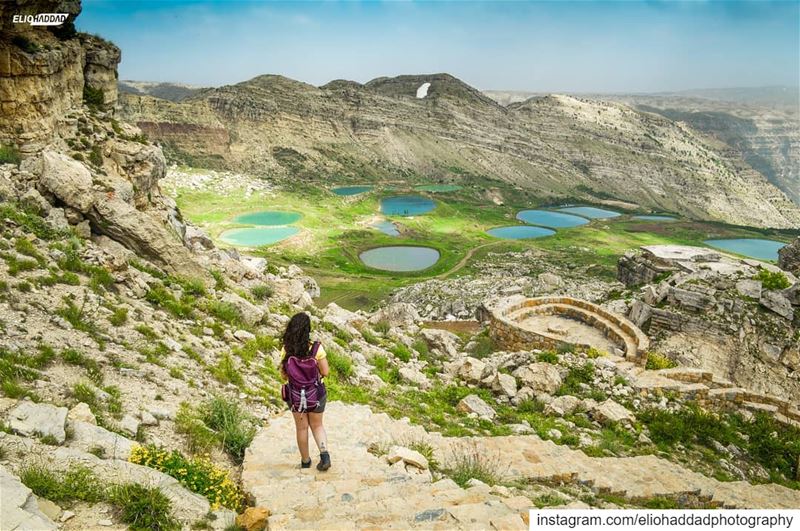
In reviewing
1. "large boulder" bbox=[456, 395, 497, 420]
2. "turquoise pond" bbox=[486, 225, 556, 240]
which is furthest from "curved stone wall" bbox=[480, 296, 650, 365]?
"turquoise pond" bbox=[486, 225, 556, 240]

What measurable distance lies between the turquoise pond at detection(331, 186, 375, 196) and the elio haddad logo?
78.8 m

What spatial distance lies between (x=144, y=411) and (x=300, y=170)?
328 feet

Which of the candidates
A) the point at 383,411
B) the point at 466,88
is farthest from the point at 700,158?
the point at 383,411

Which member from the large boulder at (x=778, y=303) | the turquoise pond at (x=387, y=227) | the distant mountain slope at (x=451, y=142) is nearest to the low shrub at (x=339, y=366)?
the large boulder at (x=778, y=303)

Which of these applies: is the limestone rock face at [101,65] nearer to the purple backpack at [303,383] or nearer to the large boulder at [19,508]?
the purple backpack at [303,383]

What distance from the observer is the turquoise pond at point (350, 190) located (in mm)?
95150

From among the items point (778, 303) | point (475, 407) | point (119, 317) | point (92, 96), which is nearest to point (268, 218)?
point (92, 96)

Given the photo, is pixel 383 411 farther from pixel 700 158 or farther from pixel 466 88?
pixel 700 158

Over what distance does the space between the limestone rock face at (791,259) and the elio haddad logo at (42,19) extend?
35038 millimetres

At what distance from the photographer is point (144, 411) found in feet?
22.3

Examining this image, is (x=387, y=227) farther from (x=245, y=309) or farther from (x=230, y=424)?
(x=230, y=424)

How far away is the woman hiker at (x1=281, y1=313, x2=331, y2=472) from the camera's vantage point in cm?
639

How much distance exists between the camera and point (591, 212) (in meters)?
106

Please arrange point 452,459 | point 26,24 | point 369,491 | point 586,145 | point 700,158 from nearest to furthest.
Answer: point 369,491
point 452,459
point 26,24
point 586,145
point 700,158
